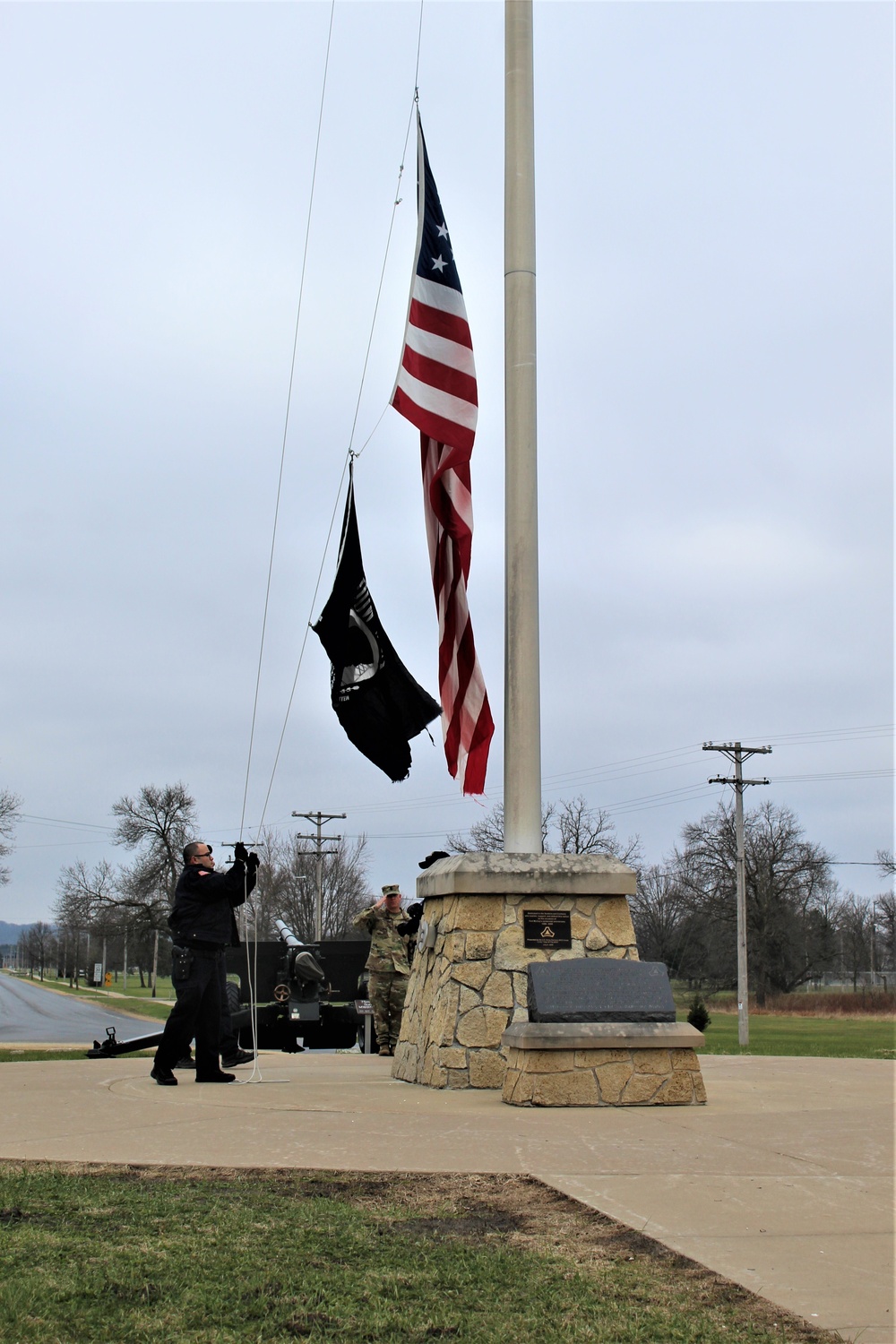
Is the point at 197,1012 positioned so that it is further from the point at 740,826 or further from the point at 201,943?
the point at 740,826

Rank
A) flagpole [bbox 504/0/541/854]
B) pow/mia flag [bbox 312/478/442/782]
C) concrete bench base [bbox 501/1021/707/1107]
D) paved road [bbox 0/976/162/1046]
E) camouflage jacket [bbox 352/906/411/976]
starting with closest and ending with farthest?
1. concrete bench base [bbox 501/1021/707/1107]
2. flagpole [bbox 504/0/541/854]
3. pow/mia flag [bbox 312/478/442/782]
4. camouflage jacket [bbox 352/906/411/976]
5. paved road [bbox 0/976/162/1046]

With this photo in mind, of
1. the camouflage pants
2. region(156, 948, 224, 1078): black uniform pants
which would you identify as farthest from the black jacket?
the camouflage pants

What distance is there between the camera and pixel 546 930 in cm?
888

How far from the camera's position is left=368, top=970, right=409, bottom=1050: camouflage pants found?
1202 cm

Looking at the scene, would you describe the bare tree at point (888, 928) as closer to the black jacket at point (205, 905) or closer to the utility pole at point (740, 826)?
the utility pole at point (740, 826)

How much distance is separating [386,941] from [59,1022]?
25.1 m

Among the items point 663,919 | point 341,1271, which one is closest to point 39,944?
point 663,919

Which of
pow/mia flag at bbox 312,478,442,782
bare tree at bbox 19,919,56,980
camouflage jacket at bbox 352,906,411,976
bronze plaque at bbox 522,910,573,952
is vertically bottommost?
bare tree at bbox 19,919,56,980

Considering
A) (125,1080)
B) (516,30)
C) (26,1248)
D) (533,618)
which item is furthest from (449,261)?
(26,1248)

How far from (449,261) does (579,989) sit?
239 inches

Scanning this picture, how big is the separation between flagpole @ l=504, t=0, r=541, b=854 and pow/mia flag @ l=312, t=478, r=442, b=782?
995 millimetres

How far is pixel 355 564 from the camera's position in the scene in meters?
10.3

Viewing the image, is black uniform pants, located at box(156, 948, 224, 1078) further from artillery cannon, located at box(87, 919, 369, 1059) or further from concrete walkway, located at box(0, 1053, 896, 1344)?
artillery cannon, located at box(87, 919, 369, 1059)

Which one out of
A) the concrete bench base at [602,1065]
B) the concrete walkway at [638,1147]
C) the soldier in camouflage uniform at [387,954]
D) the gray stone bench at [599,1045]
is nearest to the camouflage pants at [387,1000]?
the soldier in camouflage uniform at [387,954]
